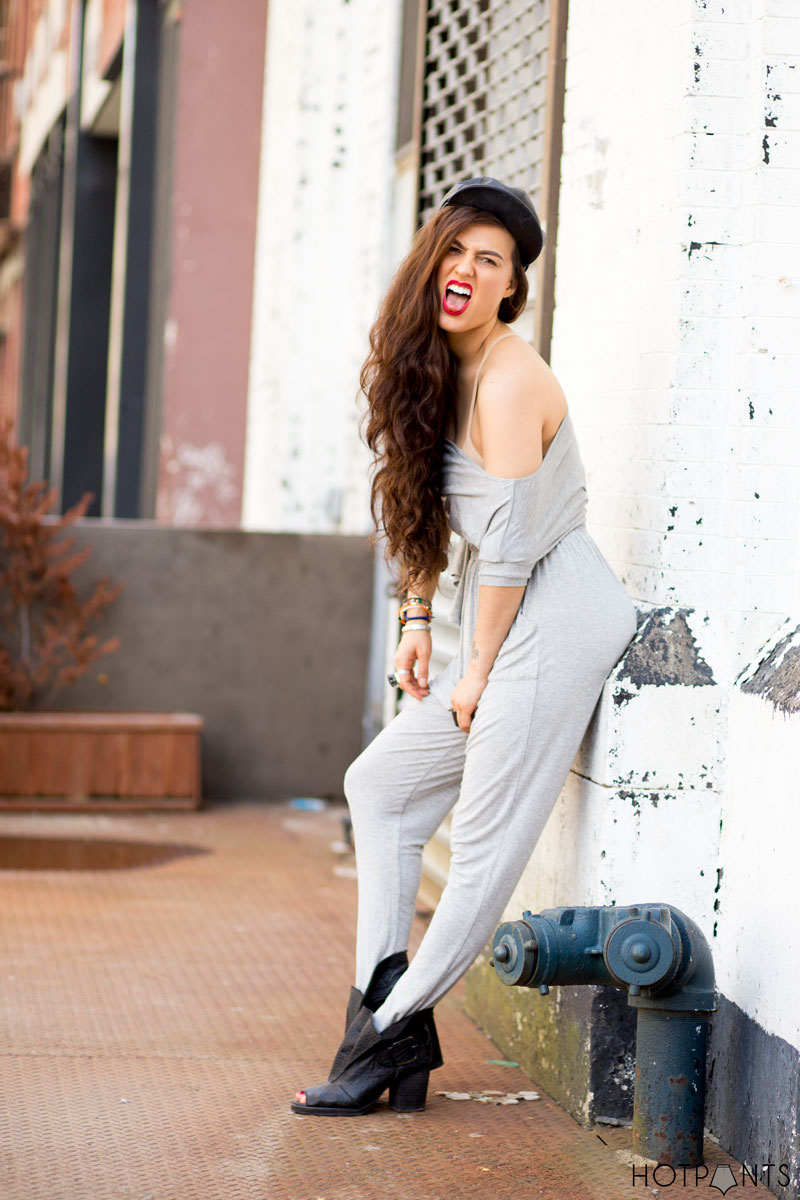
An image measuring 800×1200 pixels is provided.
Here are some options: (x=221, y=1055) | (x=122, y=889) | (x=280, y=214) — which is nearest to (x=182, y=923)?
(x=122, y=889)

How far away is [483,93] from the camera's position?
5094mm

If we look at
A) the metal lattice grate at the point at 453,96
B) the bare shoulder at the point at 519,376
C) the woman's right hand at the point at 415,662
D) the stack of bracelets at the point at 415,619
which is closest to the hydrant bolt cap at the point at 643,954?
the woman's right hand at the point at 415,662

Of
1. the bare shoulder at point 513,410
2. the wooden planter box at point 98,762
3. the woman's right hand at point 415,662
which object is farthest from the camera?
the wooden planter box at point 98,762

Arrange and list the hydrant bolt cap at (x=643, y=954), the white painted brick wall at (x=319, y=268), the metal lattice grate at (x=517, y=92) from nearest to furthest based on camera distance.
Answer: the hydrant bolt cap at (x=643, y=954) < the metal lattice grate at (x=517, y=92) < the white painted brick wall at (x=319, y=268)

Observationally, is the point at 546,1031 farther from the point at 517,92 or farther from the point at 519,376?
the point at 517,92

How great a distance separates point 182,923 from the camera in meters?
5.07

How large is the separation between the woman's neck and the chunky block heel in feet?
5.55

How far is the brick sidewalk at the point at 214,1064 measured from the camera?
10.1ft

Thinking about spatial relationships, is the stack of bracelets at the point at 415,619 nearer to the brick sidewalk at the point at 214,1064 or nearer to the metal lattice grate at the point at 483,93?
the brick sidewalk at the point at 214,1064

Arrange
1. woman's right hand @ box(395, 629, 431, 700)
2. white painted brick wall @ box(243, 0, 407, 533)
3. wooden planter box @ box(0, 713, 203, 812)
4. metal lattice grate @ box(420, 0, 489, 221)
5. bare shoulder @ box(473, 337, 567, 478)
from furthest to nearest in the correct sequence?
white painted brick wall @ box(243, 0, 407, 533), wooden planter box @ box(0, 713, 203, 812), metal lattice grate @ box(420, 0, 489, 221), woman's right hand @ box(395, 629, 431, 700), bare shoulder @ box(473, 337, 567, 478)

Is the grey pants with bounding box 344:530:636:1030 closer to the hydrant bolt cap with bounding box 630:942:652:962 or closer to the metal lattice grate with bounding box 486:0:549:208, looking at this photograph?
the hydrant bolt cap with bounding box 630:942:652:962

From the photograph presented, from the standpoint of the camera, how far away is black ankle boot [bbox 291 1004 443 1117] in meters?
3.43

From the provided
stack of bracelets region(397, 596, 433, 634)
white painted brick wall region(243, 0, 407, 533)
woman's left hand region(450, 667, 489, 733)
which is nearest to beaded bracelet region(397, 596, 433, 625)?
stack of bracelets region(397, 596, 433, 634)

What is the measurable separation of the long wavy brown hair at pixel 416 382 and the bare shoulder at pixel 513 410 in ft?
0.39
